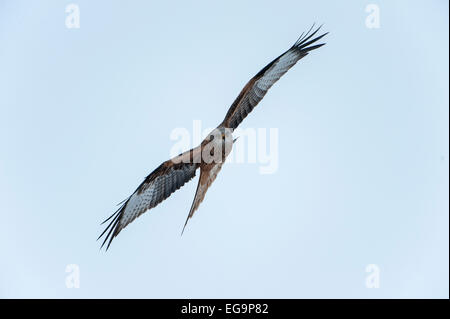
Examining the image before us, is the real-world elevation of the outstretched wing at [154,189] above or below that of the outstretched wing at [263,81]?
below

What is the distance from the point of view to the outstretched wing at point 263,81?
7.14 meters

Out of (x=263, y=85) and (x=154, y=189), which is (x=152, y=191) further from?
(x=263, y=85)

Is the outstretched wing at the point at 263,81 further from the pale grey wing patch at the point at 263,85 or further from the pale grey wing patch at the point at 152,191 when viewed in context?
the pale grey wing patch at the point at 152,191

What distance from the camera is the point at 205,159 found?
7023 mm

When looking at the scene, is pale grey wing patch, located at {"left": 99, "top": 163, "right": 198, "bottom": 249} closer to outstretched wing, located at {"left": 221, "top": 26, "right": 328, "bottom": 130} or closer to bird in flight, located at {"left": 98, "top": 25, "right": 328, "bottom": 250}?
bird in flight, located at {"left": 98, "top": 25, "right": 328, "bottom": 250}

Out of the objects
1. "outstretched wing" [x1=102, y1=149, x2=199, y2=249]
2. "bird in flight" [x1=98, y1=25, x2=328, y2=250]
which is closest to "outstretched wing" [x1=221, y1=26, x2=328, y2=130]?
"bird in flight" [x1=98, y1=25, x2=328, y2=250]

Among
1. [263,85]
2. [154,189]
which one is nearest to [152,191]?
[154,189]

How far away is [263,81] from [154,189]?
1984 millimetres

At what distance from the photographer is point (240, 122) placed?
7238mm

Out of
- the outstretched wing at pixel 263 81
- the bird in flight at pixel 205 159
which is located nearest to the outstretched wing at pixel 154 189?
the bird in flight at pixel 205 159

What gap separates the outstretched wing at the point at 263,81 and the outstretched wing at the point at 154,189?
78 centimetres
